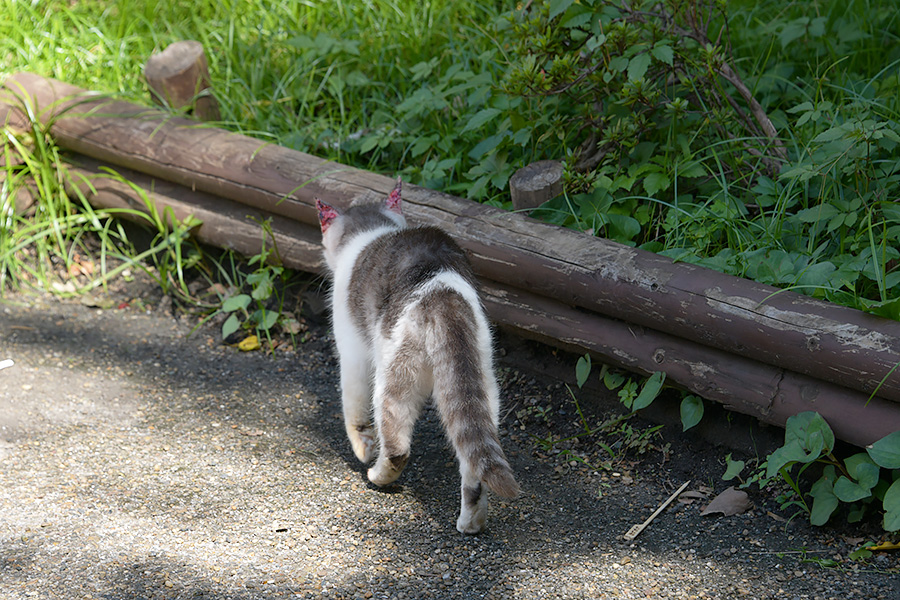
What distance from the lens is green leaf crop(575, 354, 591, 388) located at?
3182mm

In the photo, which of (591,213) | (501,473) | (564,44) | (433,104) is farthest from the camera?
(433,104)

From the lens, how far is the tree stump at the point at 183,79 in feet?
15.3

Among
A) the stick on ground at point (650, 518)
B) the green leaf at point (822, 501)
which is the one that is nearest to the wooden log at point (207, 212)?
the stick on ground at point (650, 518)

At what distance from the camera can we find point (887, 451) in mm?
2412

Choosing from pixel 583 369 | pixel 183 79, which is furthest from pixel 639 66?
pixel 183 79

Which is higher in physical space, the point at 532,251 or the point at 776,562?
the point at 532,251

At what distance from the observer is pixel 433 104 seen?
411 centimetres

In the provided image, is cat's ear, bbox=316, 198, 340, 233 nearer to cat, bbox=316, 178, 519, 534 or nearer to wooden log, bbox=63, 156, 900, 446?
cat, bbox=316, 178, 519, 534

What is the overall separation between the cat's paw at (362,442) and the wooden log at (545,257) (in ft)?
2.80

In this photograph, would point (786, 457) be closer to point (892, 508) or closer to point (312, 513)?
point (892, 508)

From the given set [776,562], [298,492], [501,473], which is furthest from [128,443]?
[776,562]

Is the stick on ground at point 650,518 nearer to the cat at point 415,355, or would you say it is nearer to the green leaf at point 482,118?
the cat at point 415,355

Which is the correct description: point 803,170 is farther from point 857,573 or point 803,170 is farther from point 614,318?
point 857,573

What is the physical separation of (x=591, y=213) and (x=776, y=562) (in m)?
1.59
